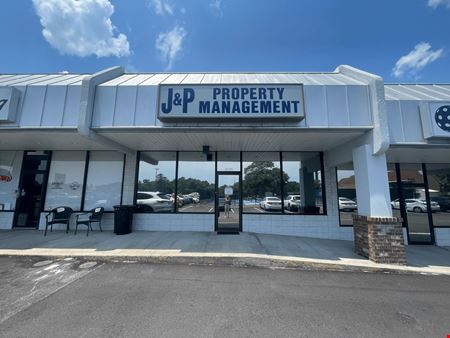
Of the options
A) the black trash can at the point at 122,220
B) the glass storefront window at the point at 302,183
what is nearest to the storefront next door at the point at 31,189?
the black trash can at the point at 122,220

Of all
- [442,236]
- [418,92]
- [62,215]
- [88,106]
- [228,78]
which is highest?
[228,78]

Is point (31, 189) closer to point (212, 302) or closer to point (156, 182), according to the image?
point (156, 182)

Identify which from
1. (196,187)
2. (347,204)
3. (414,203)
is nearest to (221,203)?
(196,187)

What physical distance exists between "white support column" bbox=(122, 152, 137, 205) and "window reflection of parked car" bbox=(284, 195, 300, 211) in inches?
262

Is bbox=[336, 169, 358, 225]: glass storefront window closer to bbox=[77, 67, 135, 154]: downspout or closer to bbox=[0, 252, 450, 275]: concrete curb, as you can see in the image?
bbox=[0, 252, 450, 275]: concrete curb

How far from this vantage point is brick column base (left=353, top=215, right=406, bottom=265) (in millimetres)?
5730

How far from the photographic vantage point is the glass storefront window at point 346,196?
8.72m

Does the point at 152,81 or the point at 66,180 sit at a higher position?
the point at 152,81

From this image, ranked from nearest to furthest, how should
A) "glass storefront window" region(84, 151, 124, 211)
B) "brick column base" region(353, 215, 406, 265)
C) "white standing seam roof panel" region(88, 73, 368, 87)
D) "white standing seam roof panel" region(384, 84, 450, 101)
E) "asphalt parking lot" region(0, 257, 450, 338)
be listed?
"asphalt parking lot" region(0, 257, 450, 338) < "brick column base" region(353, 215, 406, 265) < "white standing seam roof panel" region(384, 84, 450, 101) < "white standing seam roof panel" region(88, 73, 368, 87) < "glass storefront window" region(84, 151, 124, 211)

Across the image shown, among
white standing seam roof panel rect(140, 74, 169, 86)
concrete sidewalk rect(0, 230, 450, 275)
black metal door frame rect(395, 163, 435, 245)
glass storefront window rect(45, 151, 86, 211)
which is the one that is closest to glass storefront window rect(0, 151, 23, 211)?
glass storefront window rect(45, 151, 86, 211)

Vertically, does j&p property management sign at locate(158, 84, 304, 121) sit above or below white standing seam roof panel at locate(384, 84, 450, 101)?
below

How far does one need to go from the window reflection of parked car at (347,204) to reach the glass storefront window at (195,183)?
5355 mm

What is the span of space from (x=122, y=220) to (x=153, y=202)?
1.44 metres

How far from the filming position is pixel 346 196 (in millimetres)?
8930
